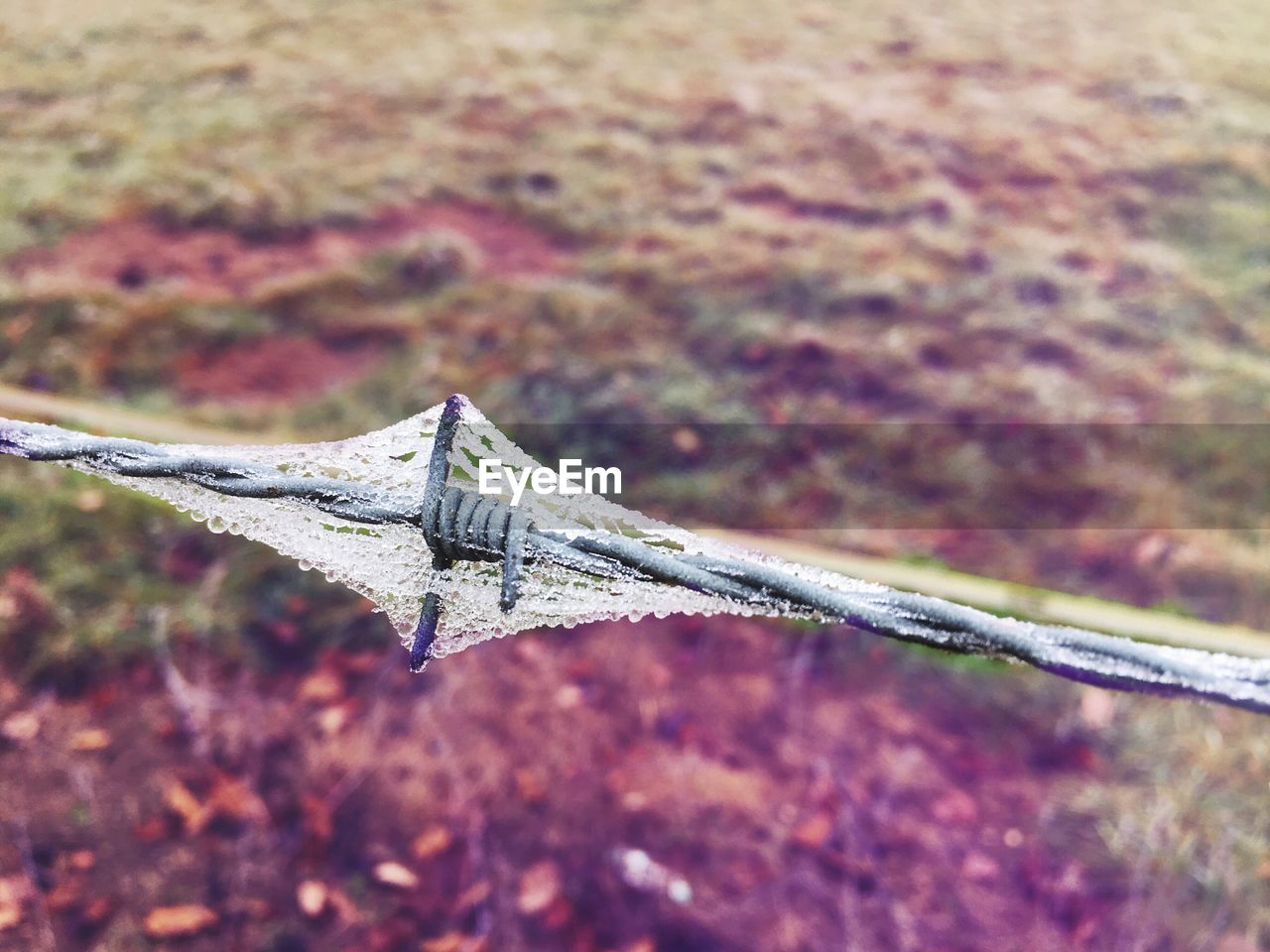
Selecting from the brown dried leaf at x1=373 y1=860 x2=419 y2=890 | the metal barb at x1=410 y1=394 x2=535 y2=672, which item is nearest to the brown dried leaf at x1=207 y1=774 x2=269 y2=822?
the brown dried leaf at x1=373 y1=860 x2=419 y2=890

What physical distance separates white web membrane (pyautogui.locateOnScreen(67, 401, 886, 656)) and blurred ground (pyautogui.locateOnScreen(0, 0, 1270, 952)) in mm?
1273

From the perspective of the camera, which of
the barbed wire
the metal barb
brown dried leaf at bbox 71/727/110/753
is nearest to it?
the barbed wire

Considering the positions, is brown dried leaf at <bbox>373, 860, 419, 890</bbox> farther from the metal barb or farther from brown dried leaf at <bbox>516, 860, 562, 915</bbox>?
the metal barb

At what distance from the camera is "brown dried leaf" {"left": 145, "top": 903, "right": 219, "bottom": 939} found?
6.71ft

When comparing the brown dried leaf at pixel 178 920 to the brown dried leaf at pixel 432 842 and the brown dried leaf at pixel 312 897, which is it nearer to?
the brown dried leaf at pixel 312 897

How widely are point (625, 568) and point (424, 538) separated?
26 cm

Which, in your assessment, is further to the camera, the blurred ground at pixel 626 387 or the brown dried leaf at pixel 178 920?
the blurred ground at pixel 626 387

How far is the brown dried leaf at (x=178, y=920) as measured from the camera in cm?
204

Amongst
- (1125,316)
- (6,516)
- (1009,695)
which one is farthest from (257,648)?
(1125,316)

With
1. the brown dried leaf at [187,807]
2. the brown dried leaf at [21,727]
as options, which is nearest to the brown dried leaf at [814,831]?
the brown dried leaf at [187,807]

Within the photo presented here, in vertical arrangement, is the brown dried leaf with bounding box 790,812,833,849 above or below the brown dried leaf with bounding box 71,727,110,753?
below

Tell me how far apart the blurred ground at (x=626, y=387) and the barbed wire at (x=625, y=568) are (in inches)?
57.9

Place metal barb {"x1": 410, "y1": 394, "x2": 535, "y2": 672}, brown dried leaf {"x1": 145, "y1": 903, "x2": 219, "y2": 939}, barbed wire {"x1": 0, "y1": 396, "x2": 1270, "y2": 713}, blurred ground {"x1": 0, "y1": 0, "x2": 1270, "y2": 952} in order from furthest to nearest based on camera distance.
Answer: blurred ground {"x1": 0, "y1": 0, "x2": 1270, "y2": 952} < brown dried leaf {"x1": 145, "y1": 903, "x2": 219, "y2": 939} < metal barb {"x1": 410, "y1": 394, "x2": 535, "y2": 672} < barbed wire {"x1": 0, "y1": 396, "x2": 1270, "y2": 713}

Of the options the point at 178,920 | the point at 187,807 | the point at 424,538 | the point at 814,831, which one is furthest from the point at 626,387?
the point at 424,538
